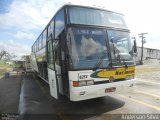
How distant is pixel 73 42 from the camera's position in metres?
6.09

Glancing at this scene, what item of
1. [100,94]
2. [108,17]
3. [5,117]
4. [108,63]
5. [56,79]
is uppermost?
[108,17]

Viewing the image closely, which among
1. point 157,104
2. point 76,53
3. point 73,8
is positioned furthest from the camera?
point 157,104

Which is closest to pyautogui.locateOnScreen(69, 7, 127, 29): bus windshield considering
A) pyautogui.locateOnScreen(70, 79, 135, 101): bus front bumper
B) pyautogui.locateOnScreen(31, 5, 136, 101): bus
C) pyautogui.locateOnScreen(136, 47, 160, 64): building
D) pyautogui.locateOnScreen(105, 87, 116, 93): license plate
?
pyautogui.locateOnScreen(31, 5, 136, 101): bus

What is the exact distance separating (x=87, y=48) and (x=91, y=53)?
213 millimetres

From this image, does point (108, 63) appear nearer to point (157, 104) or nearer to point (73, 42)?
point (73, 42)

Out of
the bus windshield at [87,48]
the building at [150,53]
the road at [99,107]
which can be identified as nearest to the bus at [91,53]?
the bus windshield at [87,48]

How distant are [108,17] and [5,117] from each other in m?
5.28

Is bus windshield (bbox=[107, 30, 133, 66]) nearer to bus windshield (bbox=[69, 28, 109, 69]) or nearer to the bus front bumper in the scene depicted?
bus windshield (bbox=[69, 28, 109, 69])

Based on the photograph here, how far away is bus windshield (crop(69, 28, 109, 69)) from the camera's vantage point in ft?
19.8

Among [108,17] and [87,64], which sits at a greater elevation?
[108,17]

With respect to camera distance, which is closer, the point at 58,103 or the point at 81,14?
the point at 81,14

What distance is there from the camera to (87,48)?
6227 millimetres

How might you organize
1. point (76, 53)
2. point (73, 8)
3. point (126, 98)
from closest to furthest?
point (76, 53)
point (73, 8)
point (126, 98)

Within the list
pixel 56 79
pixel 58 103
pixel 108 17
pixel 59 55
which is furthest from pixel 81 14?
pixel 58 103
